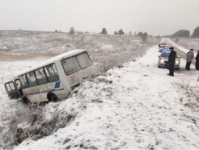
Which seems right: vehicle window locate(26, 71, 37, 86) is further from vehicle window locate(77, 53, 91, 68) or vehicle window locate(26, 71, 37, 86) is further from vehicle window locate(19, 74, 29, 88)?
vehicle window locate(77, 53, 91, 68)

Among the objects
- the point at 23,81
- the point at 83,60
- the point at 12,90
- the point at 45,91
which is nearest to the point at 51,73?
the point at 45,91

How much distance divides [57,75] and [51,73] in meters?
0.48

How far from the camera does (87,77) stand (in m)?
8.19

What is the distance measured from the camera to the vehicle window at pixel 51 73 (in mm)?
7175

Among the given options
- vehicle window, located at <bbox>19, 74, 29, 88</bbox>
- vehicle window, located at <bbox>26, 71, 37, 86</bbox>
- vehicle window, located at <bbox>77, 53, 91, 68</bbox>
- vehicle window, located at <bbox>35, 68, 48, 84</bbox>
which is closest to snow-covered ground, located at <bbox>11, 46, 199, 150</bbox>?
vehicle window, located at <bbox>77, 53, 91, 68</bbox>

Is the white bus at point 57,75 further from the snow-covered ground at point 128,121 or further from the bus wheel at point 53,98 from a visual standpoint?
the snow-covered ground at point 128,121

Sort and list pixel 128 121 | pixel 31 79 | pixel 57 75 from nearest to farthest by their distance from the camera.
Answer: pixel 128 121, pixel 57 75, pixel 31 79

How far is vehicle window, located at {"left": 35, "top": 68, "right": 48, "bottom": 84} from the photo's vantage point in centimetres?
783

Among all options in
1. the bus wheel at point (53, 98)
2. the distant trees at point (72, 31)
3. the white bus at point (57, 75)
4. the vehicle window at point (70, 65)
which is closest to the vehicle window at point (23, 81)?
the white bus at point (57, 75)

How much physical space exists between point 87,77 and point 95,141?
18.0 ft

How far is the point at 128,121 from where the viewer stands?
371cm

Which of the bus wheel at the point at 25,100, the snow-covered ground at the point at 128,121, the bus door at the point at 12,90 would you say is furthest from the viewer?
the bus door at the point at 12,90

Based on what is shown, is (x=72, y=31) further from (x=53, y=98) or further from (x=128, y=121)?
(x=128, y=121)

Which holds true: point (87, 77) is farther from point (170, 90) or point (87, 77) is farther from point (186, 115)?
point (186, 115)
